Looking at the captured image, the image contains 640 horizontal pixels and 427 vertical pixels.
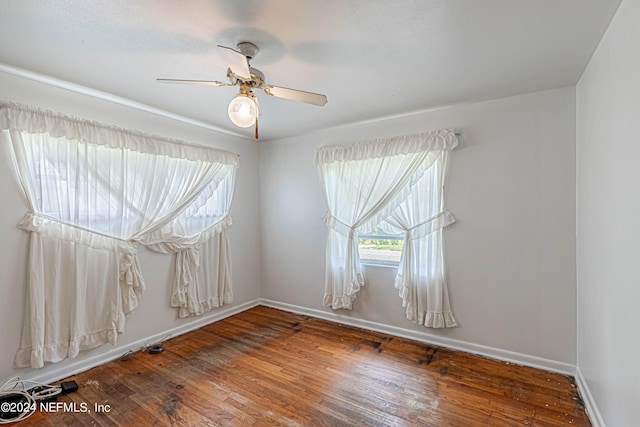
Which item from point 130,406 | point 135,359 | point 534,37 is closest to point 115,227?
point 135,359

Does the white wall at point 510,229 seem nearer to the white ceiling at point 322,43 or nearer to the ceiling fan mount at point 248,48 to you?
the white ceiling at point 322,43

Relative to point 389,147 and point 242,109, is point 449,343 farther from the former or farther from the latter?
point 242,109

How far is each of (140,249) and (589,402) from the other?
395 cm

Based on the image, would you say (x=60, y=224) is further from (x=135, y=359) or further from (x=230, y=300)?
(x=230, y=300)

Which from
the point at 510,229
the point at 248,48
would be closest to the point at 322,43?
the point at 248,48

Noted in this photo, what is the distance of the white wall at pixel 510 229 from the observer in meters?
2.47

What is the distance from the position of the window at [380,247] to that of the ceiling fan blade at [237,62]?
2.25 meters

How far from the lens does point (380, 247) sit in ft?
11.3

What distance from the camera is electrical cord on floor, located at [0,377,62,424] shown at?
1.98m

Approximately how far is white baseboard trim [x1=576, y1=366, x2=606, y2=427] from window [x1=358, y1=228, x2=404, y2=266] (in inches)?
67.5

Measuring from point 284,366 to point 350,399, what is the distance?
0.72 meters

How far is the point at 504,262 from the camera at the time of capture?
271cm

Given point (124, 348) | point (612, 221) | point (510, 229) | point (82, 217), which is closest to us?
point (612, 221)

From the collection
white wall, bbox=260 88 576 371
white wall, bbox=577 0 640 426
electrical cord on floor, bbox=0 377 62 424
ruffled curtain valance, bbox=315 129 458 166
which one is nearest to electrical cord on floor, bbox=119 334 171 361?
electrical cord on floor, bbox=0 377 62 424
